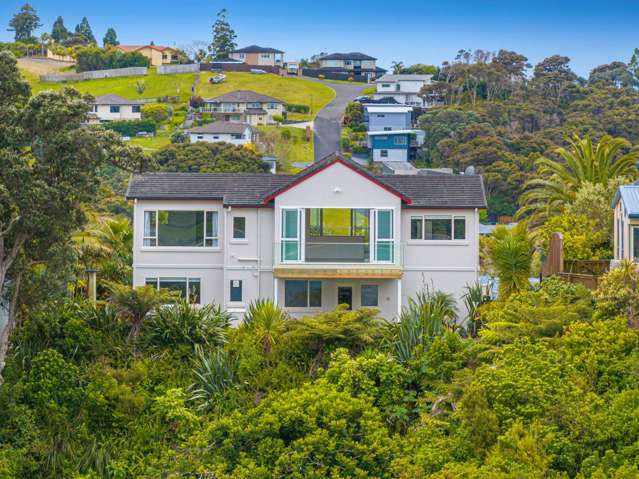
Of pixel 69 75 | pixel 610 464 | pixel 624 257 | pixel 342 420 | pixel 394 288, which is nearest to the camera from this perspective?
pixel 610 464

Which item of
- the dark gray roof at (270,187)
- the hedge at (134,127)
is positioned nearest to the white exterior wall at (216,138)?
the hedge at (134,127)

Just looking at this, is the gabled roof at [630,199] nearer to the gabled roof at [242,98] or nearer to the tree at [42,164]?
the tree at [42,164]

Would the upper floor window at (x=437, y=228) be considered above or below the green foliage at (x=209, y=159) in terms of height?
below

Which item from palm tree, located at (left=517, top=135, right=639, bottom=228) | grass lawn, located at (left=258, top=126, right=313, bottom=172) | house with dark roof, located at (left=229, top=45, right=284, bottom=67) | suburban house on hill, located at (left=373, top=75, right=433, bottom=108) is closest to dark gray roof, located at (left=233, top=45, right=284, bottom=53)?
house with dark roof, located at (left=229, top=45, right=284, bottom=67)

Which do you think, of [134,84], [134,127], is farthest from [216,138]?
[134,84]

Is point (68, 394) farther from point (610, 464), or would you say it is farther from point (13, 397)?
point (610, 464)

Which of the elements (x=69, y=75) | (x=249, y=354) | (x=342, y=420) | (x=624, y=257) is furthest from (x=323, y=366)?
(x=69, y=75)

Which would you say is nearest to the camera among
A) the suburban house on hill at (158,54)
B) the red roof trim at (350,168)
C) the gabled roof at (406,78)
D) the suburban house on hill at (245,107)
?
the red roof trim at (350,168)
